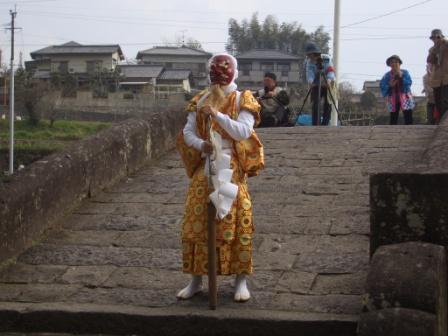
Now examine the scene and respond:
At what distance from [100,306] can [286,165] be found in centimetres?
472

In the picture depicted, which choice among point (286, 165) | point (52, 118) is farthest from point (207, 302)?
point (52, 118)

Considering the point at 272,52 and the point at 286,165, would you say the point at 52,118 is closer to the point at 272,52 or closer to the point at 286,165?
the point at 272,52

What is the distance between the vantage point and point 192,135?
16.2ft

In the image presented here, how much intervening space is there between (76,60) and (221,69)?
5656 cm

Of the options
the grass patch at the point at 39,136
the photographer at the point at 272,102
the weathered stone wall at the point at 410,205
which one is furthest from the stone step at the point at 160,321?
the grass patch at the point at 39,136

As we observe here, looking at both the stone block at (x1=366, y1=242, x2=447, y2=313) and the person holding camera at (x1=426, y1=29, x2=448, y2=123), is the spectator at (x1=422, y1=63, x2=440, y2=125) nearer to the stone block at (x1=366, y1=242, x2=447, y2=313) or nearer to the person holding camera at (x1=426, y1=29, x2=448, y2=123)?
the person holding camera at (x1=426, y1=29, x2=448, y2=123)

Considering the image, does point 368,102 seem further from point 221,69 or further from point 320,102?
point 221,69

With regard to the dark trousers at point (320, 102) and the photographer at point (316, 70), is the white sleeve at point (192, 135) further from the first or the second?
the dark trousers at point (320, 102)

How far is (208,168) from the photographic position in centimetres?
482

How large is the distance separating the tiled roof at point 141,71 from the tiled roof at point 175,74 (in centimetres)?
46

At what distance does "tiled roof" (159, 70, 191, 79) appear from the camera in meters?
55.5

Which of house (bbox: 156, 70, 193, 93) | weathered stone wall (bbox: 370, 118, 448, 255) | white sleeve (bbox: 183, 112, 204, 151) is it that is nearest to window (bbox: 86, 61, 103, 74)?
house (bbox: 156, 70, 193, 93)

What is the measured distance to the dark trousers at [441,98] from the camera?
12.2 metres

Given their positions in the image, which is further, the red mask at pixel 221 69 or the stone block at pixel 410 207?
the red mask at pixel 221 69
